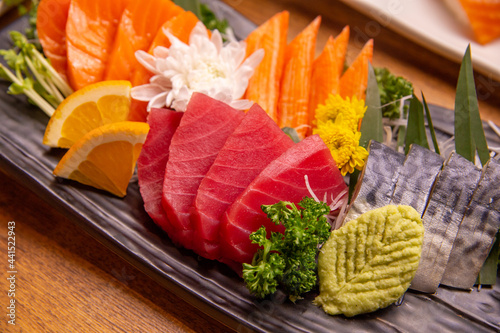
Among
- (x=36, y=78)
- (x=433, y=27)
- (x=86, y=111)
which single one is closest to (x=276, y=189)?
(x=86, y=111)

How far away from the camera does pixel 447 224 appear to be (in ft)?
7.02

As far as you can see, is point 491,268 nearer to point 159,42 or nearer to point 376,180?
point 376,180

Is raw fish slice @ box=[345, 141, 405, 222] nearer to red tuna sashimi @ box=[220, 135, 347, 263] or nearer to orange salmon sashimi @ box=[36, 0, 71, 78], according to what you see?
red tuna sashimi @ box=[220, 135, 347, 263]

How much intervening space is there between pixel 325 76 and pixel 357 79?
213mm

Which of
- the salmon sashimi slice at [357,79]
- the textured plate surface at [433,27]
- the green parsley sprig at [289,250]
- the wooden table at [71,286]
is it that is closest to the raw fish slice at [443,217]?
the green parsley sprig at [289,250]

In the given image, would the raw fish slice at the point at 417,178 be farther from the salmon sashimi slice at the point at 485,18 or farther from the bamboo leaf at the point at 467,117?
the salmon sashimi slice at the point at 485,18

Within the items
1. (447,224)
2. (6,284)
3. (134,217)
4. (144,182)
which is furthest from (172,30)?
(447,224)

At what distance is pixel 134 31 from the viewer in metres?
2.81

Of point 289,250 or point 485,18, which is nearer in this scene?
point 289,250

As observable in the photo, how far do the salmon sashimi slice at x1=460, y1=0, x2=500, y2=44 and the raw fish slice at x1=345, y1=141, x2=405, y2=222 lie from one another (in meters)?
1.92

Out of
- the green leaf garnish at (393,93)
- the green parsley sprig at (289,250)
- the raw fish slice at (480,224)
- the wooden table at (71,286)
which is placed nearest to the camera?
the green parsley sprig at (289,250)

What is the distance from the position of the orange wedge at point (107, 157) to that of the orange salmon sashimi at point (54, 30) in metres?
0.84

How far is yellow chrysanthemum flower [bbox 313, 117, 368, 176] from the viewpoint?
2.30 m

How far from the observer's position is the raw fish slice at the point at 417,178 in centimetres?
214
